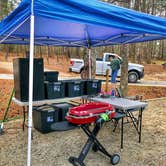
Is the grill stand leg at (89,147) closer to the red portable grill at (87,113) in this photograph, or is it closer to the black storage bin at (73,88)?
the red portable grill at (87,113)

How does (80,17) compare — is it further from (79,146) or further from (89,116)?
(79,146)

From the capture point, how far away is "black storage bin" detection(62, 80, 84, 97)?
16.0 ft

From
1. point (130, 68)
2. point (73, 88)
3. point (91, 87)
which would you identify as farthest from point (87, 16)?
point (130, 68)

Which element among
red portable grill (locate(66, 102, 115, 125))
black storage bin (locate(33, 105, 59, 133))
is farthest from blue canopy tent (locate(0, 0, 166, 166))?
black storage bin (locate(33, 105, 59, 133))

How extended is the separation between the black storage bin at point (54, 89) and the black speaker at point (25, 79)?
142 mm

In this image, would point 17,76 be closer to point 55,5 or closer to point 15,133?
point 15,133

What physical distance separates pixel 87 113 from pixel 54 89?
5.78 feet

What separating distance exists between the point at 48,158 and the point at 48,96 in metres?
1.25

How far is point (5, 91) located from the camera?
9.02m

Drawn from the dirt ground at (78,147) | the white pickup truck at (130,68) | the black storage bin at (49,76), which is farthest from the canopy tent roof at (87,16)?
the white pickup truck at (130,68)

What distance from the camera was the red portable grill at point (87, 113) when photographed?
2.90m

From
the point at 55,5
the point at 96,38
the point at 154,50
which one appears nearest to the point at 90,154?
the point at 55,5

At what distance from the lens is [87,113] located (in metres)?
2.93

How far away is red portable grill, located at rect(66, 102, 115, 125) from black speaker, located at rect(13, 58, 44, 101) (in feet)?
4.80
